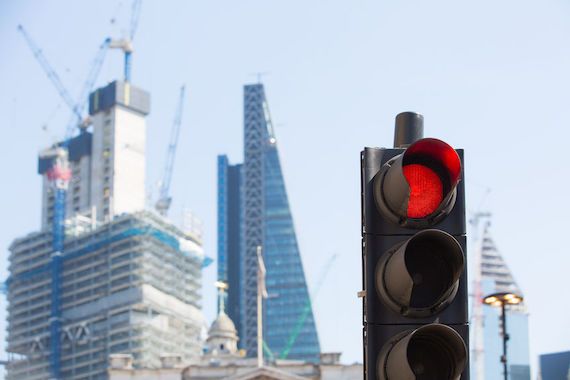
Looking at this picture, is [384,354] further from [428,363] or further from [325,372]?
[325,372]

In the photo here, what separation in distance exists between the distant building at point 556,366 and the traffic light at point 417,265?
74.1 m

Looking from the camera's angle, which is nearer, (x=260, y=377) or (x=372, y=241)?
(x=372, y=241)

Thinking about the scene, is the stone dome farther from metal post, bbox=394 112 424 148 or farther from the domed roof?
metal post, bbox=394 112 424 148

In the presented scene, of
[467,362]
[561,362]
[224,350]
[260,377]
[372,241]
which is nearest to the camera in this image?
[467,362]

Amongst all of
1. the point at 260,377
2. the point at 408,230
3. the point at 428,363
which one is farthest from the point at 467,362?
the point at 260,377

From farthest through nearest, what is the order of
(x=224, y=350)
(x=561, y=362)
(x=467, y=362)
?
(x=224, y=350) < (x=561, y=362) < (x=467, y=362)

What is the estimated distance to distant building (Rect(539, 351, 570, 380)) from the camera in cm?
8540

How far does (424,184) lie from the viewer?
7723 mm

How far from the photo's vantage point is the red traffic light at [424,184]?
766cm

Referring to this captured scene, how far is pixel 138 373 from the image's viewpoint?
394ft

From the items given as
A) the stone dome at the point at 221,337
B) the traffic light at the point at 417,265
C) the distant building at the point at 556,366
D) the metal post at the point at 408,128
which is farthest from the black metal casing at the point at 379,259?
the stone dome at the point at 221,337

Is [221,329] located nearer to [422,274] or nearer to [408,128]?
[408,128]

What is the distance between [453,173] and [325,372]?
366 ft

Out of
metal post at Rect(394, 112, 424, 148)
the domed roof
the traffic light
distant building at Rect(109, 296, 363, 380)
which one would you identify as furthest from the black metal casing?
the domed roof
